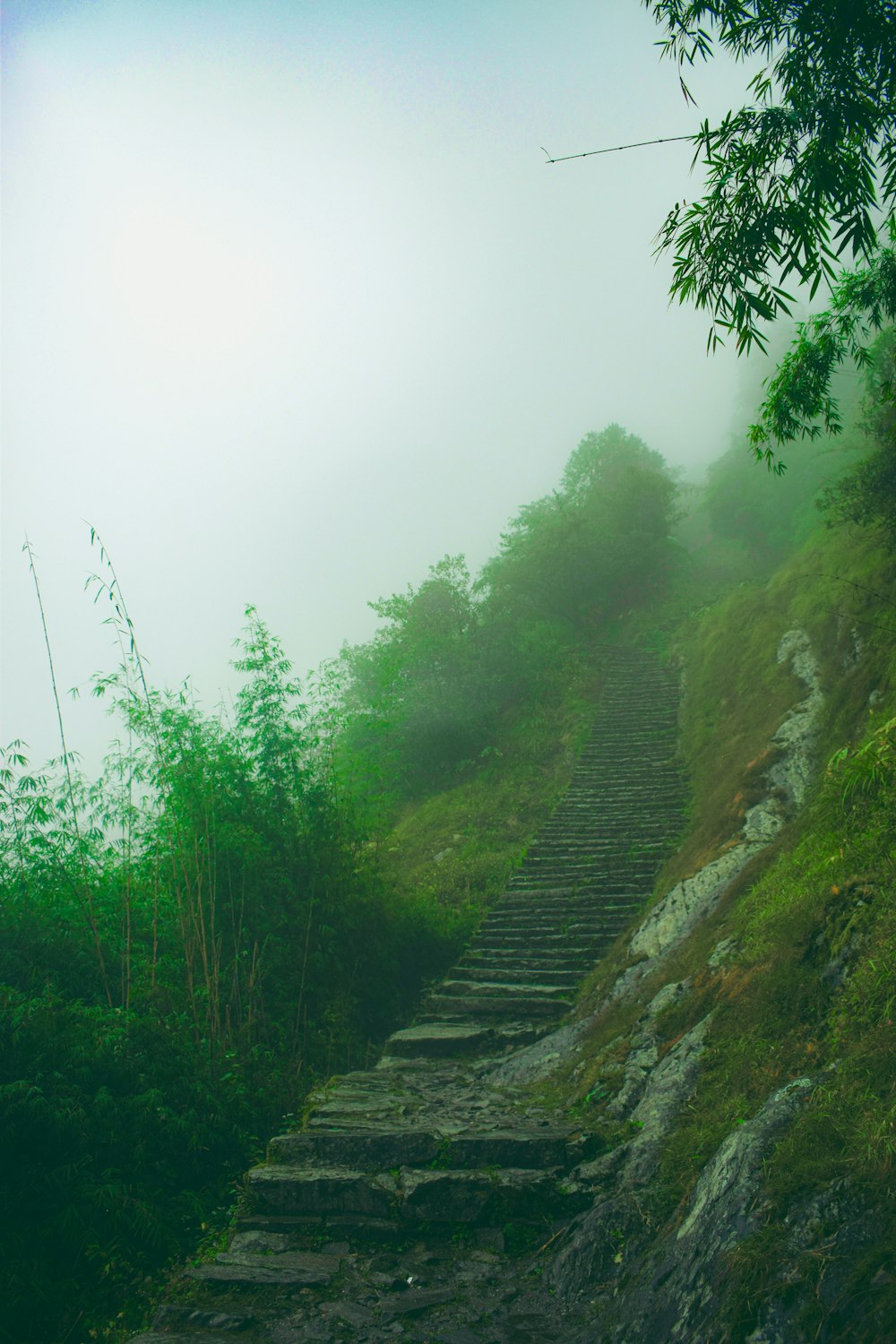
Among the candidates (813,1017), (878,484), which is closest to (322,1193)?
(813,1017)

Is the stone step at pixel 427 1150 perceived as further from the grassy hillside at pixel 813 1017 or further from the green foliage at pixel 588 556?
the green foliage at pixel 588 556

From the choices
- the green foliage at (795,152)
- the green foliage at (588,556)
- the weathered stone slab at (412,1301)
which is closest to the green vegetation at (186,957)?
the weathered stone slab at (412,1301)

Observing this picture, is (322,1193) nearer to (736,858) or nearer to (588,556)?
(736,858)

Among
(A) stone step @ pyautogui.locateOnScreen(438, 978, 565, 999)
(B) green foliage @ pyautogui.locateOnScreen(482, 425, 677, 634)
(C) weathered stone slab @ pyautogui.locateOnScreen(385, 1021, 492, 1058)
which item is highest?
(B) green foliage @ pyautogui.locateOnScreen(482, 425, 677, 634)

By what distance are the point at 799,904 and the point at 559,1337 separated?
284 cm

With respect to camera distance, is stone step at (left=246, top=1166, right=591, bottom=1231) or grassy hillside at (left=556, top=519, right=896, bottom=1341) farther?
stone step at (left=246, top=1166, right=591, bottom=1231)

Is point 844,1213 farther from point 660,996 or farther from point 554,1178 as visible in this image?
point 660,996

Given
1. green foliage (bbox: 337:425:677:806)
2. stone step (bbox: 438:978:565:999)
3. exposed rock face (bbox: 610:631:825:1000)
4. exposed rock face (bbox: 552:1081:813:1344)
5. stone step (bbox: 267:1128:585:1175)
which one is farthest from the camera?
green foliage (bbox: 337:425:677:806)

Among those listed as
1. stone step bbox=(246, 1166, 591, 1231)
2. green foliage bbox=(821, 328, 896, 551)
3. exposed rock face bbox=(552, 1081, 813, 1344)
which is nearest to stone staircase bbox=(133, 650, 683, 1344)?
stone step bbox=(246, 1166, 591, 1231)

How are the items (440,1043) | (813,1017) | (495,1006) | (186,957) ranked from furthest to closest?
(495,1006)
(440,1043)
(186,957)
(813,1017)

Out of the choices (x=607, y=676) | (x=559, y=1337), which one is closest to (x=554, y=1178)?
(x=559, y=1337)

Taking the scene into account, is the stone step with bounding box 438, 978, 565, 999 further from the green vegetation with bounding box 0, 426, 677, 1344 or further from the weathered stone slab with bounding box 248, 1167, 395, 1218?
the weathered stone slab with bounding box 248, 1167, 395, 1218

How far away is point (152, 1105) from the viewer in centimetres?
488

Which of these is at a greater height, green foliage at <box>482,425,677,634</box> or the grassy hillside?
green foliage at <box>482,425,677,634</box>
